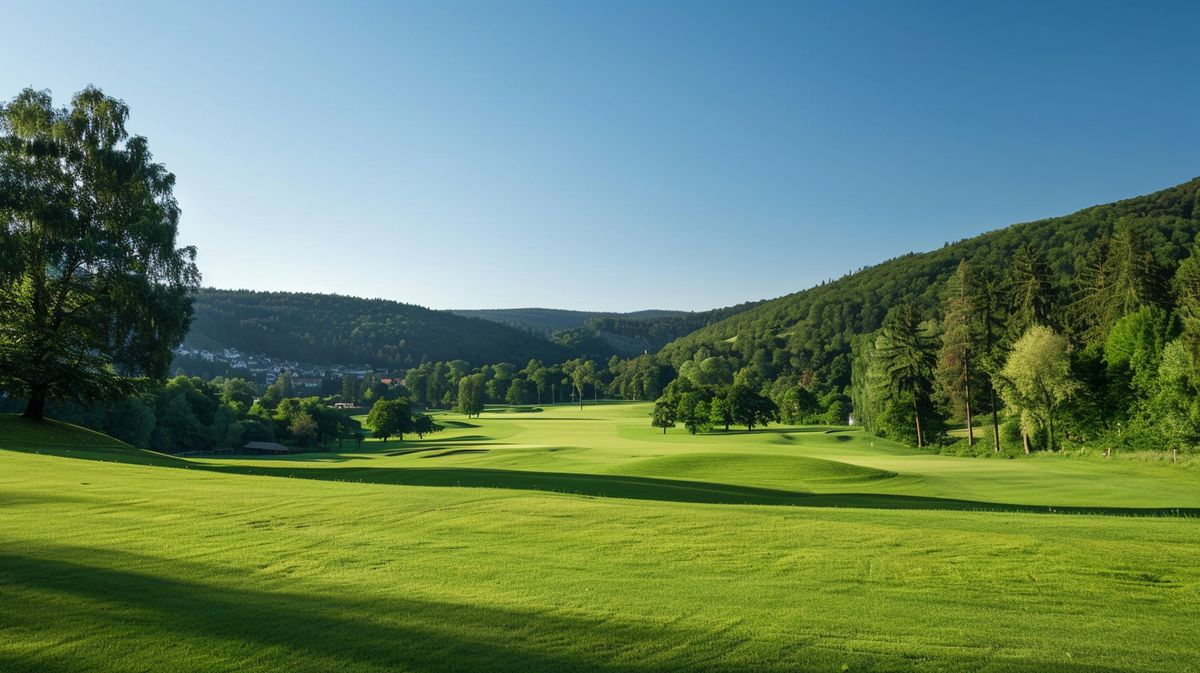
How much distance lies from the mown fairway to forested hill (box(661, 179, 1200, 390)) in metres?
87.3

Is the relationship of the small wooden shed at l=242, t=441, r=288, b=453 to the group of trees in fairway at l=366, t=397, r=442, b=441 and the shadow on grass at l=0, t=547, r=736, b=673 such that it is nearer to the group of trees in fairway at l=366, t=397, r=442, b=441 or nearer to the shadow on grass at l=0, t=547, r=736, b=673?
the group of trees in fairway at l=366, t=397, r=442, b=441

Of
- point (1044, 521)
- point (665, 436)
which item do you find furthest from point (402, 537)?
point (665, 436)

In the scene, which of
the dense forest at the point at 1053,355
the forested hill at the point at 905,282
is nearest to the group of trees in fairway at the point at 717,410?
Answer: the dense forest at the point at 1053,355

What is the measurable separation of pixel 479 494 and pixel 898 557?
11.0 meters

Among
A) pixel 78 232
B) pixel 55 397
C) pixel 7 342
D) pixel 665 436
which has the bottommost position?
pixel 665 436

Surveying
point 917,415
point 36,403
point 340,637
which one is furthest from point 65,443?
point 917,415

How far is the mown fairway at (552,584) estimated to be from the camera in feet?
23.1

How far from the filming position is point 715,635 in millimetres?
7641

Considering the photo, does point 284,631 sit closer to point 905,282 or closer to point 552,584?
point 552,584

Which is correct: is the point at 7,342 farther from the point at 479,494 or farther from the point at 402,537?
the point at 402,537

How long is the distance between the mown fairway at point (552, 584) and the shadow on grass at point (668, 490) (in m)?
6.33

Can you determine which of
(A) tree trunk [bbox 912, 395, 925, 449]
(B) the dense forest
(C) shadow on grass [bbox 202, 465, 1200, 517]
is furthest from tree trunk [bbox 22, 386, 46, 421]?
(A) tree trunk [bbox 912, 395, 925, 449]

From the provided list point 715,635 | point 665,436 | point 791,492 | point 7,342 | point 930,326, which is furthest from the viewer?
point 930,326

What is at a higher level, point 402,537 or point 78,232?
point 78,232
